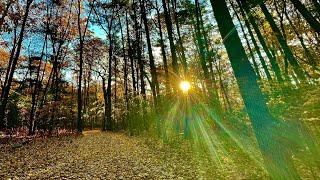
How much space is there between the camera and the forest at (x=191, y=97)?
18.1 feet

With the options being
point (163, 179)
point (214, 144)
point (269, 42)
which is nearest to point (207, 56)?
point (269, 42)

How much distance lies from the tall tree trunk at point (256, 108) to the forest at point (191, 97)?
17mm

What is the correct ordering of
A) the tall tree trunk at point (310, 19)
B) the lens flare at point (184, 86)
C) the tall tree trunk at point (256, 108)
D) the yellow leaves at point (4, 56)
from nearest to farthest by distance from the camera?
the tall tree trunk at point (256, 108)
the tall tree trunk at point (310, 19)
the lens flare at point (184, 86)
the yellow leaves at point (4, 56)

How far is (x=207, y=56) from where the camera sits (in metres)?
20.3

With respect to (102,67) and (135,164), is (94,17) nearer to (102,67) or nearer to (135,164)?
(102,67)

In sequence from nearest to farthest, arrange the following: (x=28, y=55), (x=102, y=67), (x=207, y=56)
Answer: (x=207, y=56), (x=28, y=55), (x=102, y=67)

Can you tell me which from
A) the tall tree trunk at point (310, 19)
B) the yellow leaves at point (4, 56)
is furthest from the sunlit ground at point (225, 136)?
the yellow leaves at point (4, 56)

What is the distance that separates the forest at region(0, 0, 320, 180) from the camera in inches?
217

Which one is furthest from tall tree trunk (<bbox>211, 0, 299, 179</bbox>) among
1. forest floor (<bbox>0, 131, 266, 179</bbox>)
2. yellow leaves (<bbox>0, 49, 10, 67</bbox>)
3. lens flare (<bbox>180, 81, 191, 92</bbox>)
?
yellow leaves (<bbox>0, 49, 10, 67</bbox>)

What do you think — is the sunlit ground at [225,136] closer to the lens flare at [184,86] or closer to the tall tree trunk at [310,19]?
the lens flare at [184,86]

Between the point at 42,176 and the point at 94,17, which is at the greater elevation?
the point at 94,17

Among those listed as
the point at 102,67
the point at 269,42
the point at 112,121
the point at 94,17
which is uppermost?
the point at 94,17

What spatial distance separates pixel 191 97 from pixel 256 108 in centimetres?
1108

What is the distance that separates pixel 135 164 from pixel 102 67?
24961 millimetres
